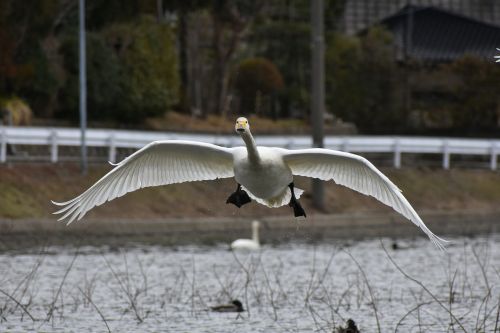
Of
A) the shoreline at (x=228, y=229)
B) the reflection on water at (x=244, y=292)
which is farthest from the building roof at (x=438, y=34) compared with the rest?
the reflection on water at (x=244, y=292)

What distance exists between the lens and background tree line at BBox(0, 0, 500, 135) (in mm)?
40500

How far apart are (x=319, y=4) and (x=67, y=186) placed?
749 centimetres

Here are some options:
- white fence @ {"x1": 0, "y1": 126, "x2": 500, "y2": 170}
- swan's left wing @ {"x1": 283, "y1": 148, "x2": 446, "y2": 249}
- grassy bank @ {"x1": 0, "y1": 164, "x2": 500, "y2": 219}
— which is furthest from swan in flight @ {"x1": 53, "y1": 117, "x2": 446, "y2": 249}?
white fence @ {"x1": 0, "y1": 126, "x2": 500, "y2": 170}

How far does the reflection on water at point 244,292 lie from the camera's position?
52.1ft

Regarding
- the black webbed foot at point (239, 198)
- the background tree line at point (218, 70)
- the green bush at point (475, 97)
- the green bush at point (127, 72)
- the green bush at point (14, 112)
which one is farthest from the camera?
the green bush at point (475, 97)

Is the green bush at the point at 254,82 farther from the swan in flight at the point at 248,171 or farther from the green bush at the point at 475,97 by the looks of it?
the swan in flight at the point at 248,171

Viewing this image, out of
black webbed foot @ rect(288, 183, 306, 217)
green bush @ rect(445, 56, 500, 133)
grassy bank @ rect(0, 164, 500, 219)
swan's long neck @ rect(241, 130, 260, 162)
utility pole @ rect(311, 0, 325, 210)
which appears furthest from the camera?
green bush @ rect(445, 56, 500, 133)

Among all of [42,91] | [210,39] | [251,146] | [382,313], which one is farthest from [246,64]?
[251,146]

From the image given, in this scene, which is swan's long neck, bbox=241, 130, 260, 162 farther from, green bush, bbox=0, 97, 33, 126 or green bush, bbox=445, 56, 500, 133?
green bush, bbox=445, 56, 500, 133

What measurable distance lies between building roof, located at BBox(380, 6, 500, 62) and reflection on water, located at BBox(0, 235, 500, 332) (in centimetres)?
3203

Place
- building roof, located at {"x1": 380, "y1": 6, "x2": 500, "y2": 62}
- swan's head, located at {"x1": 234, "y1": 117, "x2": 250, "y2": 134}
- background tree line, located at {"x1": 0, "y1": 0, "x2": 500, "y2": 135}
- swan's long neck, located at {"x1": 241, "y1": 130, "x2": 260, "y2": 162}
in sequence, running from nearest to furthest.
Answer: swan's head, located at {"x1": 234, "y1": 117, "x2": 250, "y2": 134}
swan's long neck, located at {"x1": 241, "y1": 130, "x2": 260, "y2": 162}
background tree line, located at {"x1": 0, "y1": 0, "x2": 500, "y2": 135}
building roof, located at {"x1": 380, "y1": 6, "x2": 500, "y2": 62}

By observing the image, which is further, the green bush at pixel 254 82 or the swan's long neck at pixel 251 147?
the green bush at pixel 254 82

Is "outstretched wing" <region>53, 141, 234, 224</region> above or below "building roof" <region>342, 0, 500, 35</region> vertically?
below

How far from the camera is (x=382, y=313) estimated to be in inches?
677
